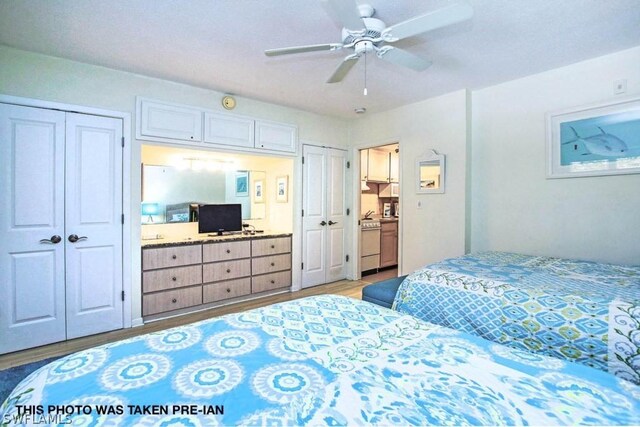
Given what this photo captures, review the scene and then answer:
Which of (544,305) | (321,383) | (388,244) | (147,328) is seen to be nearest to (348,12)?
(321,383)

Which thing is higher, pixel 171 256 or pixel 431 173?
pixel 431 173

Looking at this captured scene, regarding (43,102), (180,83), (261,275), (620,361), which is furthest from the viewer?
(261,275)

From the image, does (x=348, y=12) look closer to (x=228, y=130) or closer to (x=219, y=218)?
(x=228, y=130)

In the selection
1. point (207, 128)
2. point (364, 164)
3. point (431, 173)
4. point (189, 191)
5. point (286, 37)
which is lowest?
point (189, 191)

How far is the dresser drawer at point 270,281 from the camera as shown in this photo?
4.02 m

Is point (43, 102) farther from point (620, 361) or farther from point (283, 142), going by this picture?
point (620, 361)

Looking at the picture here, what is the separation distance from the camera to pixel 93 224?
293 centimetres

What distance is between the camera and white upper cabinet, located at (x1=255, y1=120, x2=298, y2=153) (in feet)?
13.0

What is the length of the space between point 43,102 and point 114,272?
1581 mm

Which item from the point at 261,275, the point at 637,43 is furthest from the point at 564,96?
the point at 261,275

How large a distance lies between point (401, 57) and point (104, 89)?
2673 millimetres

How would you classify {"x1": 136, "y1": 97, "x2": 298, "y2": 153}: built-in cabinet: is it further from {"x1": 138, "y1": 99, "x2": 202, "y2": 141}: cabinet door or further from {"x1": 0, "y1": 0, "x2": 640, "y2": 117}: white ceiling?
{"x1": 0, "y1": 0, "x2": 640, "y2": 117}: white ceiling

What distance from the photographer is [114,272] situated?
9.99ft

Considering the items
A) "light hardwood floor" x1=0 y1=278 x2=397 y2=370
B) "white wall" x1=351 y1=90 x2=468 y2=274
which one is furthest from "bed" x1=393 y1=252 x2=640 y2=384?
"light hardwood floor" x1=0 y1=278 x2=397 y2=370
